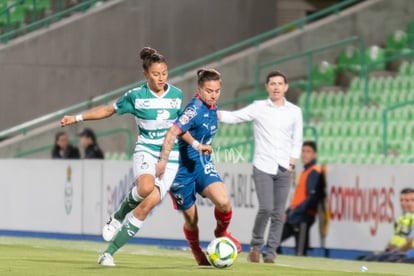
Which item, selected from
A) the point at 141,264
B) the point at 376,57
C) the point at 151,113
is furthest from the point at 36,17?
the point at 151,113

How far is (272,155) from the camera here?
53.1 feet

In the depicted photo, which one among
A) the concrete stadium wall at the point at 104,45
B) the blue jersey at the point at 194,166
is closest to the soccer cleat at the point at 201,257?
the blue jersey at the point at 194,166

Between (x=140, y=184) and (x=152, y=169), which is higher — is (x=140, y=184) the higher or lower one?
the lower one

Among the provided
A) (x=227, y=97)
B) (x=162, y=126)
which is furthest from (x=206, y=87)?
(x=227, y=97)

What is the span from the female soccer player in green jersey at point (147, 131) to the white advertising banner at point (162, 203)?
5.00m

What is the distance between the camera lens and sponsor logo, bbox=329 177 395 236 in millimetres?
17891

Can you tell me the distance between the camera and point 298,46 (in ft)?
92.4

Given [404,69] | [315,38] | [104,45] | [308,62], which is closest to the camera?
[404,69]

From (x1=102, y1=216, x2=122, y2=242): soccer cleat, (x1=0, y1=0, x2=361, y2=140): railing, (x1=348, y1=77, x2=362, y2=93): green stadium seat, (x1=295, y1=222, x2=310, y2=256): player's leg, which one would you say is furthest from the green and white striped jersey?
(x1=0, y1=0, x2=361, y2=140): railing

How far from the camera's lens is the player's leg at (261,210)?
16.1m

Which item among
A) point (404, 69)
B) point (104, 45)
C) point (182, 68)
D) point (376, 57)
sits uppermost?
point (104, 45)

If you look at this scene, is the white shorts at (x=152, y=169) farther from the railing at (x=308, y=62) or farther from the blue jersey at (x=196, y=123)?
the railing at (x=308, y=62)

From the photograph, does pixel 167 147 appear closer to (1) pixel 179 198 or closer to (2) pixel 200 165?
(2) pixel 200 165

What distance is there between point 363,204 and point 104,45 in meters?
12.2
